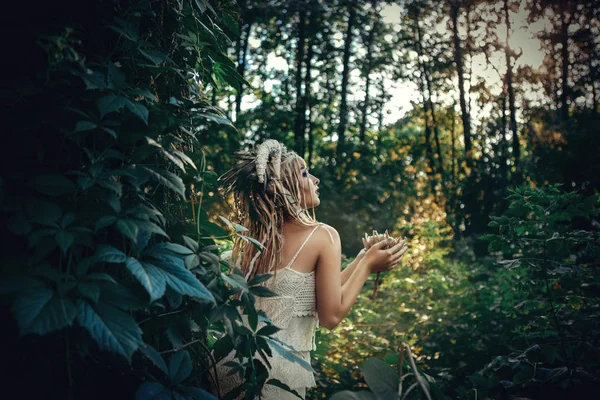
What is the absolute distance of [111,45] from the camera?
4.02 feet

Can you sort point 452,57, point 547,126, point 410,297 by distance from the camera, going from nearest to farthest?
point 410,297 → point 547,126 → point 452,57

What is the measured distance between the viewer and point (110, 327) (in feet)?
2.79

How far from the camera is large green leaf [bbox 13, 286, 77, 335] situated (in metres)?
0.75

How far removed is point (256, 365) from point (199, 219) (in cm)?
50

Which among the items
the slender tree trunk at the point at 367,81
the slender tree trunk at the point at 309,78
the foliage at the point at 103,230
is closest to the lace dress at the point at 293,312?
the foliage at the point at 103,230

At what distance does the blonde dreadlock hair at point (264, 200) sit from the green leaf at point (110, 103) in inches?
35.9

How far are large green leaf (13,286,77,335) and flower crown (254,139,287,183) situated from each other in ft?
3.73

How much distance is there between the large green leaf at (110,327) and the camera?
82 centimetres

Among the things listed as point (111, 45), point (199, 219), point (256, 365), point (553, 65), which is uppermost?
point (553, 65)

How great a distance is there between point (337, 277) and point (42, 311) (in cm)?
126

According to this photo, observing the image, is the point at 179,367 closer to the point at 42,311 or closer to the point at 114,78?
the point at 42,311

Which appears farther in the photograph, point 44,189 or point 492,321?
point 492,321

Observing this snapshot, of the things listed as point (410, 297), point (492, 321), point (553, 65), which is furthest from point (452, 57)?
point (492, 321)

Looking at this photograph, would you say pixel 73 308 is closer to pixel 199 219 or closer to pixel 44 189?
pixel 44 189
